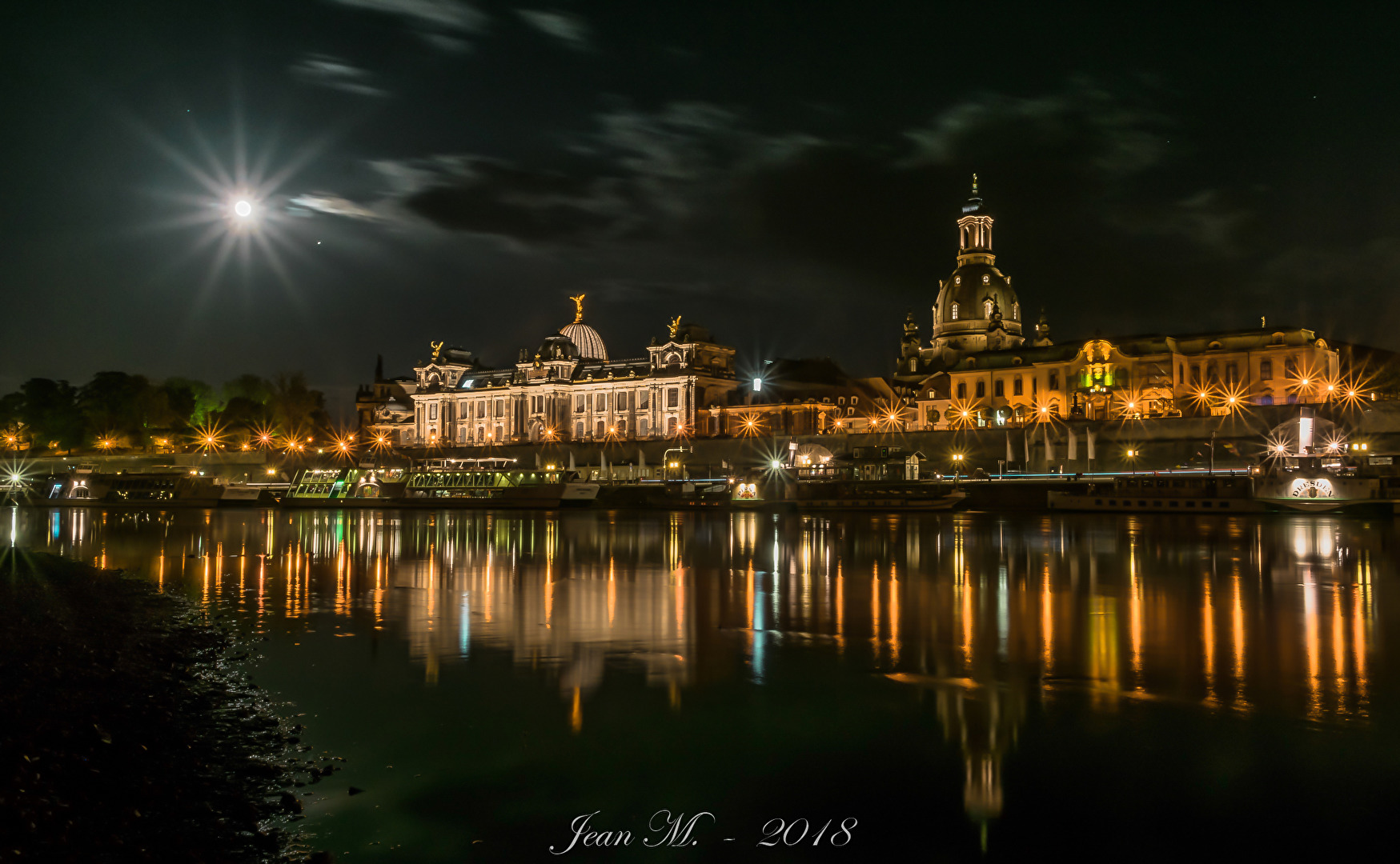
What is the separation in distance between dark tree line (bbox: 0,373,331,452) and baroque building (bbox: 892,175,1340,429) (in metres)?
87.3

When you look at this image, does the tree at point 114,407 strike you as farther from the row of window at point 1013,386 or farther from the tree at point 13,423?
the row of window at point 1013,386

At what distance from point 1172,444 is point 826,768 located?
3311 inches

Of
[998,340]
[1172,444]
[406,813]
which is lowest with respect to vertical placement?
[406,813]

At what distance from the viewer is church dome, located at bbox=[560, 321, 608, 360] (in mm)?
163000

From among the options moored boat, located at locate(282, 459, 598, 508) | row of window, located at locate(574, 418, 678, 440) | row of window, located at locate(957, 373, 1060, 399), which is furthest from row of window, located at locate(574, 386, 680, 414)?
moored boat, located at locate(282, 459, 598, 508)

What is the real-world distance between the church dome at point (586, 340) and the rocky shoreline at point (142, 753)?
486 feet

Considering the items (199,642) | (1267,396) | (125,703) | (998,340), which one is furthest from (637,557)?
(998,340)

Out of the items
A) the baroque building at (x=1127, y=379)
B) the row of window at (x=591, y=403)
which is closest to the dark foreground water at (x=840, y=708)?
the baroque building at (x=1127, y=379)

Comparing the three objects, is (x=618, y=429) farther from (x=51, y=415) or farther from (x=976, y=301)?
(x=51, y=415)

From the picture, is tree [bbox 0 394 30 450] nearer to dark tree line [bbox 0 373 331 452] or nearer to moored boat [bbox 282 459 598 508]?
dark tree line [bbox 0 373 331 452]

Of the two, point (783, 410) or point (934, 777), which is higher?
point (783, 410)

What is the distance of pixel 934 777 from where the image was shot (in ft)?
29.1

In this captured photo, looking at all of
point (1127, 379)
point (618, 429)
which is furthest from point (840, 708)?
point (618, 429)

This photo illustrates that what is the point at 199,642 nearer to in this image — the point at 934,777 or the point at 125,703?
the point at 125,703
